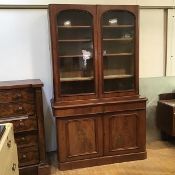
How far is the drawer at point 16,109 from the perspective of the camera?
2.63 m

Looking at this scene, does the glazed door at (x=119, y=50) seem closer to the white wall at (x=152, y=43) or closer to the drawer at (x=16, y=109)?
the white wall at (x=152, y=43)

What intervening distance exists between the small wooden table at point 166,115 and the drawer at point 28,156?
1.80 meters

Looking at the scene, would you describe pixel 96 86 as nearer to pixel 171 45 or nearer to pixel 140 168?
pixel 140 168

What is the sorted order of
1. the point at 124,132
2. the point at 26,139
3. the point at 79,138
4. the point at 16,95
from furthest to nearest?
the point at 124,132, the point at 79,138, the point at 26,139, the point at 16,95

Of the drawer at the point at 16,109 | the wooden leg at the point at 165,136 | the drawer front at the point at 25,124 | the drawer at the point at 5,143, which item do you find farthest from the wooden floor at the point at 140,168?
the drawer at the point at 5,143

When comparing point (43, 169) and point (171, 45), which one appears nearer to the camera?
point (43, 169)

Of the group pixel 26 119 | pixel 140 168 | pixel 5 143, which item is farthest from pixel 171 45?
pixel 5 143

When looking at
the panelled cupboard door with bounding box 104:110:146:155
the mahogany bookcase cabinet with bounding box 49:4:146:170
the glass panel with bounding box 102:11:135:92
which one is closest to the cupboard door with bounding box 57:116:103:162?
the mahogany bookcase cabinet with bounding box 49:4:146:170

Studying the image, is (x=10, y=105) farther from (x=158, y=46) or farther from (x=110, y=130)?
(x=158, y=46)

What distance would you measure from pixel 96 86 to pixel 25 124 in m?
0.93

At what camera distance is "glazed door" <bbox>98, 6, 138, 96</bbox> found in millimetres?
2954

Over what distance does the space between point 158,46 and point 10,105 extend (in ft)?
7.26

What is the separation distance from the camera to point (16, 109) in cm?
267

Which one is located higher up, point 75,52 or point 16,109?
point 75,52
